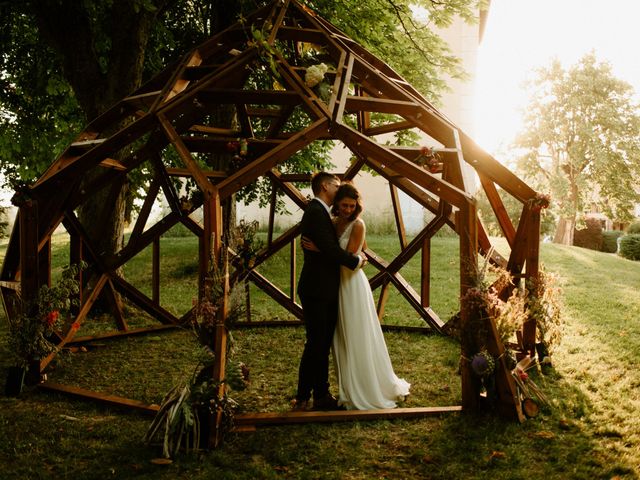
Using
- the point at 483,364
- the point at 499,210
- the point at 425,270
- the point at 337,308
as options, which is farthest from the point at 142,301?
the point at 483,364

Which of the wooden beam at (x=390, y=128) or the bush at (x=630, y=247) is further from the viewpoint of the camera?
the bush at (x=630, y=247)

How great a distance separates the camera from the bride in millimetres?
5551

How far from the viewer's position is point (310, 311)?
549cm

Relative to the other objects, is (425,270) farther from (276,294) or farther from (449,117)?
(449,117)

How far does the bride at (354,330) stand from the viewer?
5.55 m

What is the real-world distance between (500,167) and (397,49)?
530cm

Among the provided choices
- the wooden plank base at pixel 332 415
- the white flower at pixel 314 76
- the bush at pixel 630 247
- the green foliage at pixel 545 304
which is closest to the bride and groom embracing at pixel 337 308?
the wooden plank base at pixel 332 415

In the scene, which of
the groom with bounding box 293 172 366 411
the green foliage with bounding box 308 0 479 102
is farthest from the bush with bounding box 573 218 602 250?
the groom with bounding box 293 172 366 411

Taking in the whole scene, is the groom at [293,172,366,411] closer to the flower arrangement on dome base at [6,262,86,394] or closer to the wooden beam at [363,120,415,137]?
the flower arrangement on dome base at [6,262,86,394]

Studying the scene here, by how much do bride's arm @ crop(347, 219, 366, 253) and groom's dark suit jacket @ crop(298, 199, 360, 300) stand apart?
0.15 metres

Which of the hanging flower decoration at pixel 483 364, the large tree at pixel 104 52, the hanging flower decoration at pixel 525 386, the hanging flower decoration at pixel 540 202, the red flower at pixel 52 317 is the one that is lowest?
the hanging flower decoration at pixel 525 386

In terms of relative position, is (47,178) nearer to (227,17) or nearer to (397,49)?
(227,17)

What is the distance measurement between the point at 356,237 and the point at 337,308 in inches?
25.8

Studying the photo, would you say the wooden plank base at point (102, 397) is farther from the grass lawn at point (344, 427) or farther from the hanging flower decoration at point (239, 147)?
the hanging flower decoration at point (239, 147)
